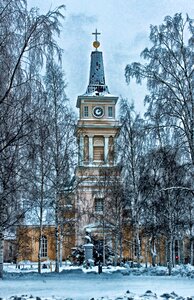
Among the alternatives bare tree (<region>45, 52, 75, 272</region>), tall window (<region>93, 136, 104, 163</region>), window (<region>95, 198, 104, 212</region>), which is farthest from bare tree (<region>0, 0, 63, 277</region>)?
tall window (<region>93, 136, 104, 163</region>)

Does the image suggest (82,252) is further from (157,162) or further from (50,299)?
(50,299)

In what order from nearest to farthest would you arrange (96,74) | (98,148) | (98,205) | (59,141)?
(59,141), (98,205), (98,148), (96,74)

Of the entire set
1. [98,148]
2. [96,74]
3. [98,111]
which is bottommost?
[98,148]

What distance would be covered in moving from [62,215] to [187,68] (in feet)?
39.3

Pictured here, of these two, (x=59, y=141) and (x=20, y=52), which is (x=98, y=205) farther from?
(x=20, y=52)

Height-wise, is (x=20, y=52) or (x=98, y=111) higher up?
(x=98, y=111)

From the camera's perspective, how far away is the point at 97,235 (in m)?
45.9

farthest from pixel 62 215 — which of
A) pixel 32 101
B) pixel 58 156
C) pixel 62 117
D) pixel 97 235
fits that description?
pixel 97 235

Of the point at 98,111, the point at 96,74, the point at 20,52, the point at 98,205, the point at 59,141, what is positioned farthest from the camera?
the point at 96,74

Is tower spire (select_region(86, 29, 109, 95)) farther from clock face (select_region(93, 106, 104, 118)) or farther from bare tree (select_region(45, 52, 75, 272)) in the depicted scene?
bare tree (select_region(45, 52, 75, 272))

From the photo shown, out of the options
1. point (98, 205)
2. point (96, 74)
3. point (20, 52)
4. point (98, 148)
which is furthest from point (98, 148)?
point (20, 52)

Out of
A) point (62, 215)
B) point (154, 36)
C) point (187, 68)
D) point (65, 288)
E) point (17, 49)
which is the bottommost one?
point (65, 288)

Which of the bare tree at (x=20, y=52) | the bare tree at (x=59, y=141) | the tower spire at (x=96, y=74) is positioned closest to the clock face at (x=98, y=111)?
the tower spire at (x=96, y=74)

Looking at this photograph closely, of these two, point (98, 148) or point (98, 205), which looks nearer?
point (98, 205)
